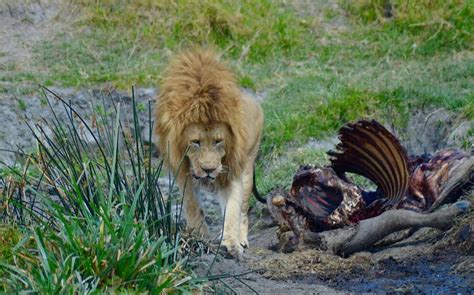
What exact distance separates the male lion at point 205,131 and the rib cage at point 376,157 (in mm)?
801

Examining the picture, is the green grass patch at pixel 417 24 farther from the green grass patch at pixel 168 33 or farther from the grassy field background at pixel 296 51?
the green grass patch at pixel 168 33

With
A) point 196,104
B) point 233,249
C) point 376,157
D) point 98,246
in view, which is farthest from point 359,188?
point 98,246

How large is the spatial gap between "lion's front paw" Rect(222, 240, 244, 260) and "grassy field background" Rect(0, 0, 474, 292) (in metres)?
2.82

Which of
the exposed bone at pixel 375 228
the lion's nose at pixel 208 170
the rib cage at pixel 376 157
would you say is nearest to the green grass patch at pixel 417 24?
the rib cage at pixel 376 157

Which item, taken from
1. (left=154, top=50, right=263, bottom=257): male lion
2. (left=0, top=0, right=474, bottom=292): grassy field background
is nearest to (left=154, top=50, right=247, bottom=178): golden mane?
(left=154, top=50, right=263, bottom=257): male lion

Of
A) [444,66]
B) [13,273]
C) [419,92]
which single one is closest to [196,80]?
[13,273]

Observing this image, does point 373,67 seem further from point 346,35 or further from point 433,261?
point 433,261

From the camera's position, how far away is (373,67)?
1249 cm

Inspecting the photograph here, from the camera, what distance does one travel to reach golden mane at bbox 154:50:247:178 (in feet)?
25.7

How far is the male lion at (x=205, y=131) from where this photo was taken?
7.83 metres

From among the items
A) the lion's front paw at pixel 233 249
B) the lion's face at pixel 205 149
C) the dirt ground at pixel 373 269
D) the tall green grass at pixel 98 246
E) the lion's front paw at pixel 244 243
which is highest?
the tall green grass at pixel 98 246

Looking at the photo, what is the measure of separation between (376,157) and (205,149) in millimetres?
1283

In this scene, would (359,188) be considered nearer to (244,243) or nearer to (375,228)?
(375,228)

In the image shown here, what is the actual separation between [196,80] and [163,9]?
5.83 m
